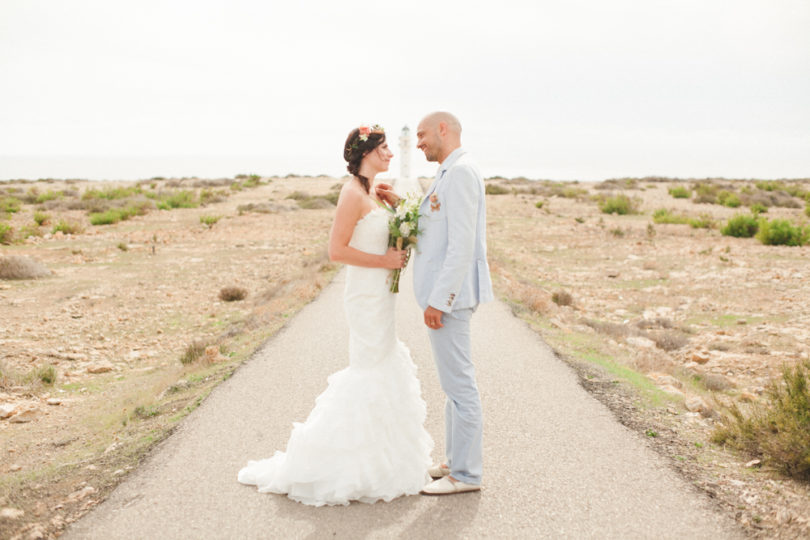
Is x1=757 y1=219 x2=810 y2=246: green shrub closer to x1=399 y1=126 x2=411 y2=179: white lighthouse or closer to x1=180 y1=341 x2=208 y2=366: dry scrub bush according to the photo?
x1=180 y1=341 x2=208 y2=366: dry scrub bush

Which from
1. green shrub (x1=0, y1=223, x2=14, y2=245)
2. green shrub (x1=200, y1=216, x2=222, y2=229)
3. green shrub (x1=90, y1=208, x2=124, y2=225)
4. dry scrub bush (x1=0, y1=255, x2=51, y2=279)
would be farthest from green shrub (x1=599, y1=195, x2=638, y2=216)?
green shrub (x1=0, y1=223, x2=14, y2=245)

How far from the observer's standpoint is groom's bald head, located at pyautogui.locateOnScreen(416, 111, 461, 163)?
3893 millimetres

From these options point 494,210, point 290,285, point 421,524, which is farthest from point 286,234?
Result: point 421,524

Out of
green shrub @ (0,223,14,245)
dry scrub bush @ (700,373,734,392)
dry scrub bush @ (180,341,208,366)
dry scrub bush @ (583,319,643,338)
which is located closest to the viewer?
dry scrub bush @ (700,373,734,392)

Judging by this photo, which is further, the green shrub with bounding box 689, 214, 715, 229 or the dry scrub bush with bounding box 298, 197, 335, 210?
the dry scrub bush with bounding box 298, 197, 335, 210

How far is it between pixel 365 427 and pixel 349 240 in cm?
129

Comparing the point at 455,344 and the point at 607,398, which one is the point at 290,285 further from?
the point at 455,344

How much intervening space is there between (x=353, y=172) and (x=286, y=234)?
2012 centimetres

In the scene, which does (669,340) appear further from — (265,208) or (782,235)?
(265,208)

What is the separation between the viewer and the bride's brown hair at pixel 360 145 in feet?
13.5

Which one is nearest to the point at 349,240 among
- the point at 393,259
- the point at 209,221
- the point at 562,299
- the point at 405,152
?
the point at 393,259

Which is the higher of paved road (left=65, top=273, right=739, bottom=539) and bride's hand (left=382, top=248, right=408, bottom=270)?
bride's hand (left=382, top=248, right=408, bottom=270)

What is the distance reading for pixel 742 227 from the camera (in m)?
22.5

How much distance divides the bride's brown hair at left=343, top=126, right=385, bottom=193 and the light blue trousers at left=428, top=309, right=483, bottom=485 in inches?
46.7
